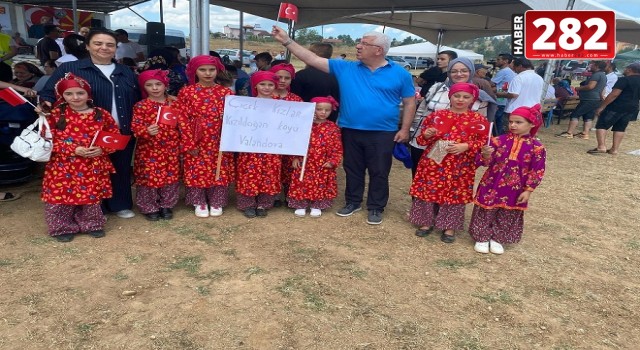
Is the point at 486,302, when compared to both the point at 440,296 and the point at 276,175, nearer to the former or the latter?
the point at 440,296

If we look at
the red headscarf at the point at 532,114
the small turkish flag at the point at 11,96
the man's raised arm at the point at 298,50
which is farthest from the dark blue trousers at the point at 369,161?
the small turkish flag at the point at 11,96

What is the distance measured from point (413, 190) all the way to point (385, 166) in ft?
1.26

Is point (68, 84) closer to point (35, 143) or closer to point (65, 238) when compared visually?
point (35, 143)

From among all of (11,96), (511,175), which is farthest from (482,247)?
(11,96)

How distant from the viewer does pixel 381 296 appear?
9.87ft

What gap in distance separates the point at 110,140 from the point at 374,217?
8.19 feet

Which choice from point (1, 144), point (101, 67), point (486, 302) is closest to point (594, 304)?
point (486, 302)

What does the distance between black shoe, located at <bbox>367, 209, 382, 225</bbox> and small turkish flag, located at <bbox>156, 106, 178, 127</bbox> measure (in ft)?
6.79

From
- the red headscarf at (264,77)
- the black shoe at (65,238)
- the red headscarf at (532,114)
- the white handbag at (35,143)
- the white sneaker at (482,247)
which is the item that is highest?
the red headscarf at (264,77)

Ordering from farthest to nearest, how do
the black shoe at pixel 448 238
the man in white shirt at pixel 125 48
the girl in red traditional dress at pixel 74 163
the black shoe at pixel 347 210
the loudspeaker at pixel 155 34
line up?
the loudspeaker at pixel 155 34, the man in white shirt at pixel 125 48, the black shoe at pixel 347 210, the black shoe at pixel 448 238, the girl in red traditional dress at pixel 74 163

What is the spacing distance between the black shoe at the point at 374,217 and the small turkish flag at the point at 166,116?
2070 millimetres

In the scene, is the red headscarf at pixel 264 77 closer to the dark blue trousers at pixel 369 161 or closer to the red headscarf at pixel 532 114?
the dark blue trousers at pixel 369 161

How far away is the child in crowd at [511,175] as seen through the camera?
336 cm

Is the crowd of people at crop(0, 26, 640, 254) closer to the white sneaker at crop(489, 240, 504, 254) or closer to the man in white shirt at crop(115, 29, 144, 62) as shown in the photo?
the white sneaker at crop(489, 240, 504, 254)
